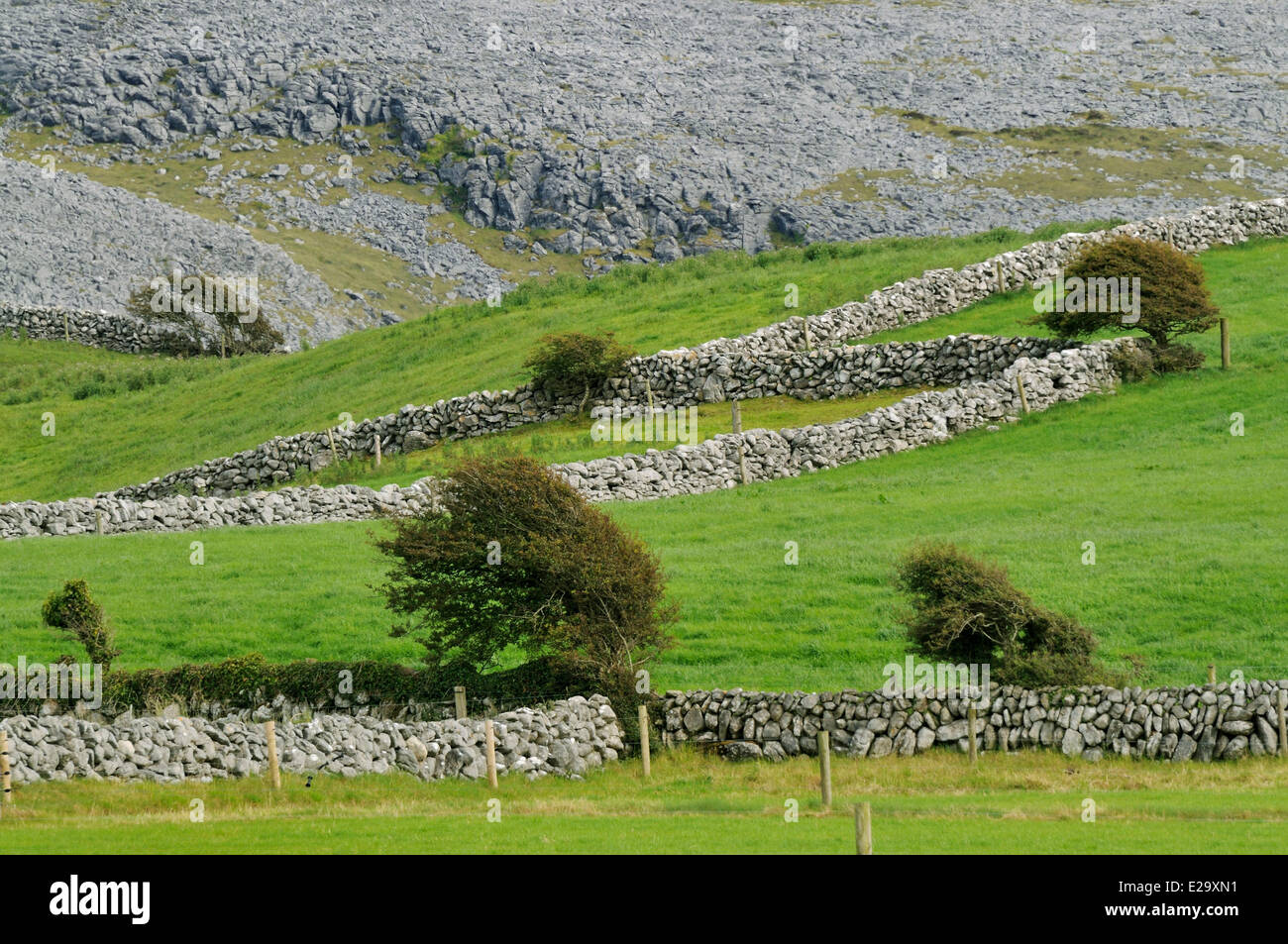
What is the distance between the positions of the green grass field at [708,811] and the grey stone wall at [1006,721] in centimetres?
37

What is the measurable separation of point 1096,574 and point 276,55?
10982 cm

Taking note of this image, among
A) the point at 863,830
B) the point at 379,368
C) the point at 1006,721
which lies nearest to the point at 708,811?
the point at 1006,721

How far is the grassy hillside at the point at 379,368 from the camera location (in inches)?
1913

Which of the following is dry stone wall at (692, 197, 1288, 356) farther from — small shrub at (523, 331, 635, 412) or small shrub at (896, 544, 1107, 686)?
small shrub at (896, 544, 1107, 686)

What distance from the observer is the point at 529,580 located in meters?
24.3

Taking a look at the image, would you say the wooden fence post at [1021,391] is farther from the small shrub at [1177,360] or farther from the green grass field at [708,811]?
the green grass field at [708,811]

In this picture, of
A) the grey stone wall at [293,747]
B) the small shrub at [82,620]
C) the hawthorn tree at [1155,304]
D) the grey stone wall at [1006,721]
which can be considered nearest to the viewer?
the grey stone wall at [1006,721]

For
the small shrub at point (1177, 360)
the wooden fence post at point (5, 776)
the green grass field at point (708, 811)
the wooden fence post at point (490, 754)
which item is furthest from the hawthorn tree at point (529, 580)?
the small shrub at point (1177, 360)

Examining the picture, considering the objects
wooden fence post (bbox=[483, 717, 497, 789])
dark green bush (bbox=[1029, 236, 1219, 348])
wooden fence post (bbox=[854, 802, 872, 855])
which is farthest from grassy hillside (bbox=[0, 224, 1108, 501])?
wooden fence post (bbox=[854, 802, 872, 855])

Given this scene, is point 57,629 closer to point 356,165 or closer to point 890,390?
point 890,390

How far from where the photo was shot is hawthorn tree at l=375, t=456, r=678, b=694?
23.7 m

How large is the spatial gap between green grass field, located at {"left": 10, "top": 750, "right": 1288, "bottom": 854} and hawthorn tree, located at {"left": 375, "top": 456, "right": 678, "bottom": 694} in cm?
226

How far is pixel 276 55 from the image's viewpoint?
123875mm

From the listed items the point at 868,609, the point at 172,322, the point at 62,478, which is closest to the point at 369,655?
the point at 868,609
